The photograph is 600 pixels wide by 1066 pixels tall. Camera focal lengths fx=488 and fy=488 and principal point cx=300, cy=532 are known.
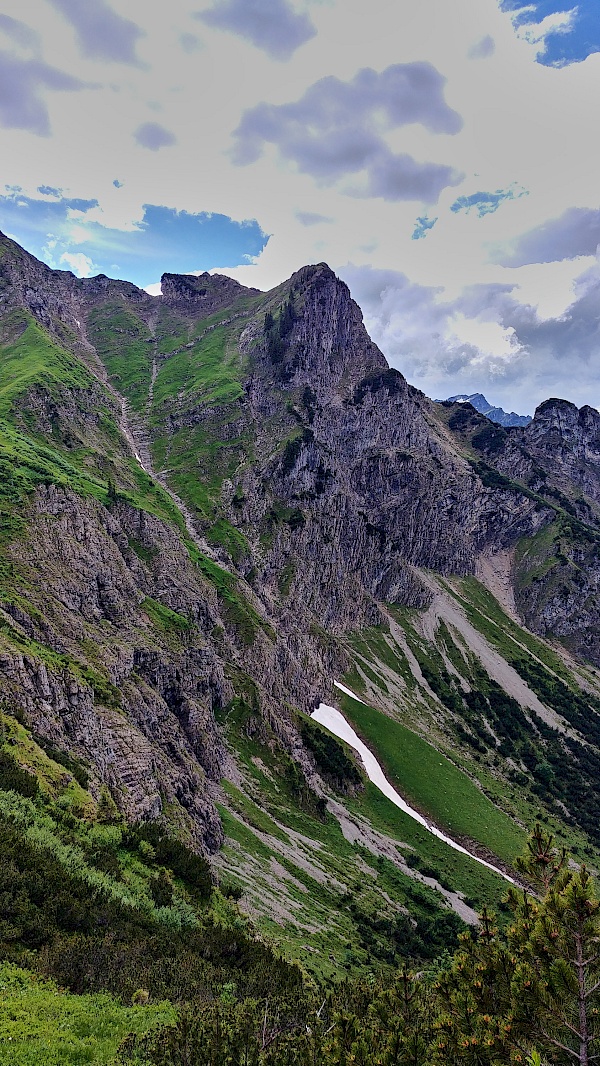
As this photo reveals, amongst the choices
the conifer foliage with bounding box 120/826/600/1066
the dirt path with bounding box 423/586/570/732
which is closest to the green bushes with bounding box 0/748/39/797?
the conifer foliage with bounding box 120/826/600/1066

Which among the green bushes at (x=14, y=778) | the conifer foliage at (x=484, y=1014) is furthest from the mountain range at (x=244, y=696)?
the conifer foliage at (x=484, y=1014)

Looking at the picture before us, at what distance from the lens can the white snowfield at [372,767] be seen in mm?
100062

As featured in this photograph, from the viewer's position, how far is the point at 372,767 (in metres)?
117

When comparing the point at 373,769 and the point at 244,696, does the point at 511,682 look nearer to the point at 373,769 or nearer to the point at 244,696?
the point at 373,769

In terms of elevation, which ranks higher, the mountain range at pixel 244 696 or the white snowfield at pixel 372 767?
the mountain range at pixel 244 696

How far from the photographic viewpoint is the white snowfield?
100062 millimetres

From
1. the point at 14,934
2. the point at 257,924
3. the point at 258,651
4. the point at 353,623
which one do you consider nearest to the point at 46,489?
the point at 258,651

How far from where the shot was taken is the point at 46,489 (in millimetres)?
75562

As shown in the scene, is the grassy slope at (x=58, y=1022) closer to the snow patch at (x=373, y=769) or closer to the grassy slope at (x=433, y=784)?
the snow patch at (x=373, y=769)

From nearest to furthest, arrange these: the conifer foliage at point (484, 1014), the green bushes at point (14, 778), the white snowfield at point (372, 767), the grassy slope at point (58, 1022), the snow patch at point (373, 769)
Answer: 1. the conifer foliage at point (484, 1014)
2. the grassy slope at point (58, 1022)
3. the green bushes at point (14, 778)
4. the snow patch at point (373, 769)
5. the white snowfield at point (372, 767)

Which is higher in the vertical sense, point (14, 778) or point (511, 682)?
point (511, 682)

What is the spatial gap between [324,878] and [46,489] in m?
67.2

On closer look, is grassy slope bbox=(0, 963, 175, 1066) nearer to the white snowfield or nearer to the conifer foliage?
the conifer foliage

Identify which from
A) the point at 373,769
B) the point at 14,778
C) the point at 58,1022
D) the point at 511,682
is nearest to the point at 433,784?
the point at 373,769
